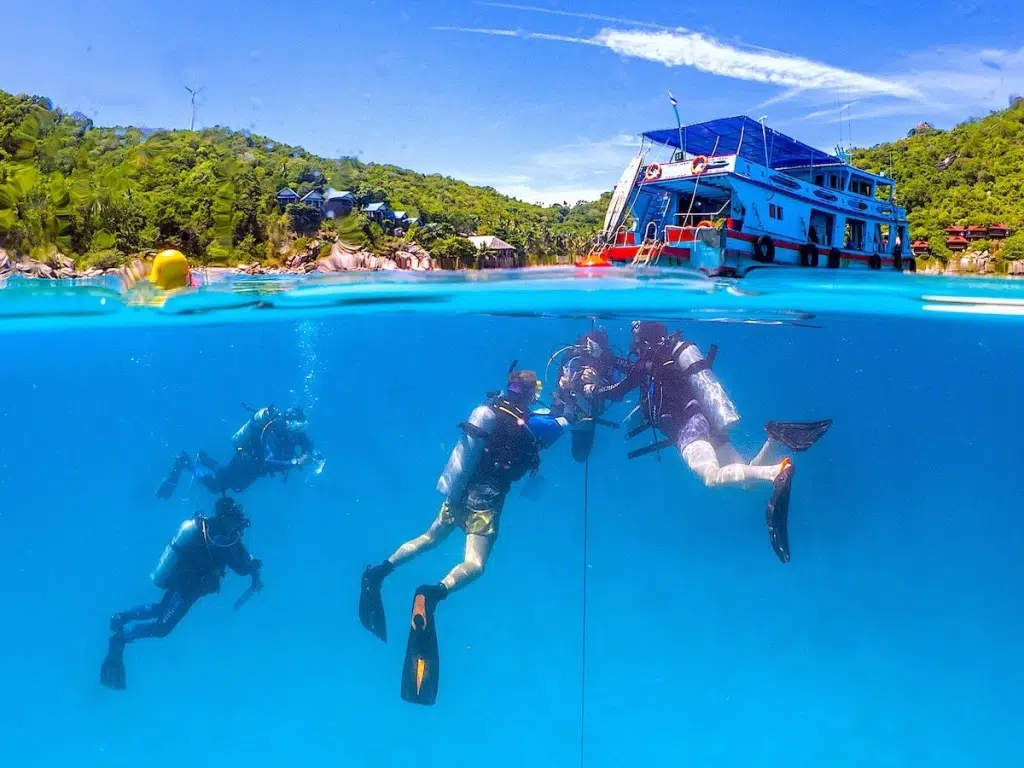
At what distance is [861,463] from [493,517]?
25.3m

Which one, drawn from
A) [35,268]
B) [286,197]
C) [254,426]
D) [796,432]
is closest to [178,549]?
[254,426]

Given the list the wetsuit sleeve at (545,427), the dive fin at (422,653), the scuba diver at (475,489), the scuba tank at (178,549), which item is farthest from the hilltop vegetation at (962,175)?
the scuba tank at (178,549)

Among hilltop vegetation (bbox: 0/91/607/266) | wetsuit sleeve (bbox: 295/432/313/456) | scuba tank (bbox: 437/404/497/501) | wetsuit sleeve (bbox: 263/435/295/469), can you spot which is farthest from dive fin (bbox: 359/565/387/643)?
hilltop vegetation (bbox: 0/91/607/266)

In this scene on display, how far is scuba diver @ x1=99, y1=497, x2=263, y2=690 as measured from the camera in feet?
28.2

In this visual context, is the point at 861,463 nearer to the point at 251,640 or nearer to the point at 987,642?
the point at 987,642

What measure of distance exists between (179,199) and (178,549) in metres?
34.7

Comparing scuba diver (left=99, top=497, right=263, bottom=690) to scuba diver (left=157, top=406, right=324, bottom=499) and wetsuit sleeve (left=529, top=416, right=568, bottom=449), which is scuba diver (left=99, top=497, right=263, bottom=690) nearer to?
scuba diver (left=157, top=406, right=324, bottom=499)

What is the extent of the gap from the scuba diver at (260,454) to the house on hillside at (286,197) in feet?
130

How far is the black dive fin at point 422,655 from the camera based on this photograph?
7.21 m

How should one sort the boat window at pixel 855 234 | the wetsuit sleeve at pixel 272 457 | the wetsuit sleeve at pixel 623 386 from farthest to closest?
the boat window at pixel 855 234 < the wetsuit sleeve at pixel 272 457 < the wetsuit sleeve at pixel 623 386

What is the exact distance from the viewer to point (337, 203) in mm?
50500

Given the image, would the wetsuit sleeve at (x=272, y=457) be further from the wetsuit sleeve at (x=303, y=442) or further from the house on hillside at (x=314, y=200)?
the house on hillside at (x=314, y=200)

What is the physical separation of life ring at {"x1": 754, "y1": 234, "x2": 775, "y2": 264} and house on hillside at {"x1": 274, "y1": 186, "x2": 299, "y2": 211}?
36035 millimetres

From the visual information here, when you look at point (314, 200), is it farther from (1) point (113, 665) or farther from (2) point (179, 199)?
(1) point (113, 665)
